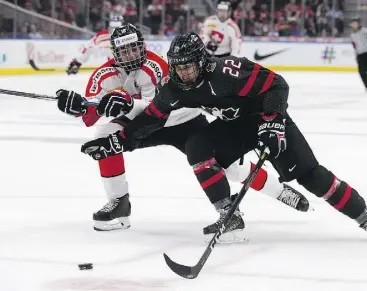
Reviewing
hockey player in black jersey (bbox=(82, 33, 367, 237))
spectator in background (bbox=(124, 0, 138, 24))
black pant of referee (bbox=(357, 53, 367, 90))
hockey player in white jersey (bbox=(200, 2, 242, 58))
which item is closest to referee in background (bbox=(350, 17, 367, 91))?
black pant of referee (bbox=(357, 53, 367, 90))

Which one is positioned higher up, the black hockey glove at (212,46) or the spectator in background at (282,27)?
the black hockey glove at (212,46)

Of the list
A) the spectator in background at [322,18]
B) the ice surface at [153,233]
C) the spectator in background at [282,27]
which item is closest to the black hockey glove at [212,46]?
the ice surface at [153,233]

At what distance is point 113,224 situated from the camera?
3557 mm

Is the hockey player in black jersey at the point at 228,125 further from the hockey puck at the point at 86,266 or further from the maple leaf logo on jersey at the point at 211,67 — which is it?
the hockey puck at the point at 86,266

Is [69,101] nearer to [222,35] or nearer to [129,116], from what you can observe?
[129,116]

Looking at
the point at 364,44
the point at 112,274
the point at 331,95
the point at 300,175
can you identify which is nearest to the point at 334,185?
the point at 300,175

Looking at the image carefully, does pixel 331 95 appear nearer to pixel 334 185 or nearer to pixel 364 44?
pixel 364 44

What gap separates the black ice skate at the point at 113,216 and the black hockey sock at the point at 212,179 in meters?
0.47

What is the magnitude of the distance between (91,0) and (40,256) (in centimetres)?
1171

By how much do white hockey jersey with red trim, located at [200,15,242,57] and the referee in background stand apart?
75.0 inches

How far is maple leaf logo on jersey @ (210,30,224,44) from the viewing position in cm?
1046

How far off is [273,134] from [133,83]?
2.71ft

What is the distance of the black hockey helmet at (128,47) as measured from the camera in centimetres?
352

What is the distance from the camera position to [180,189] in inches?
176
